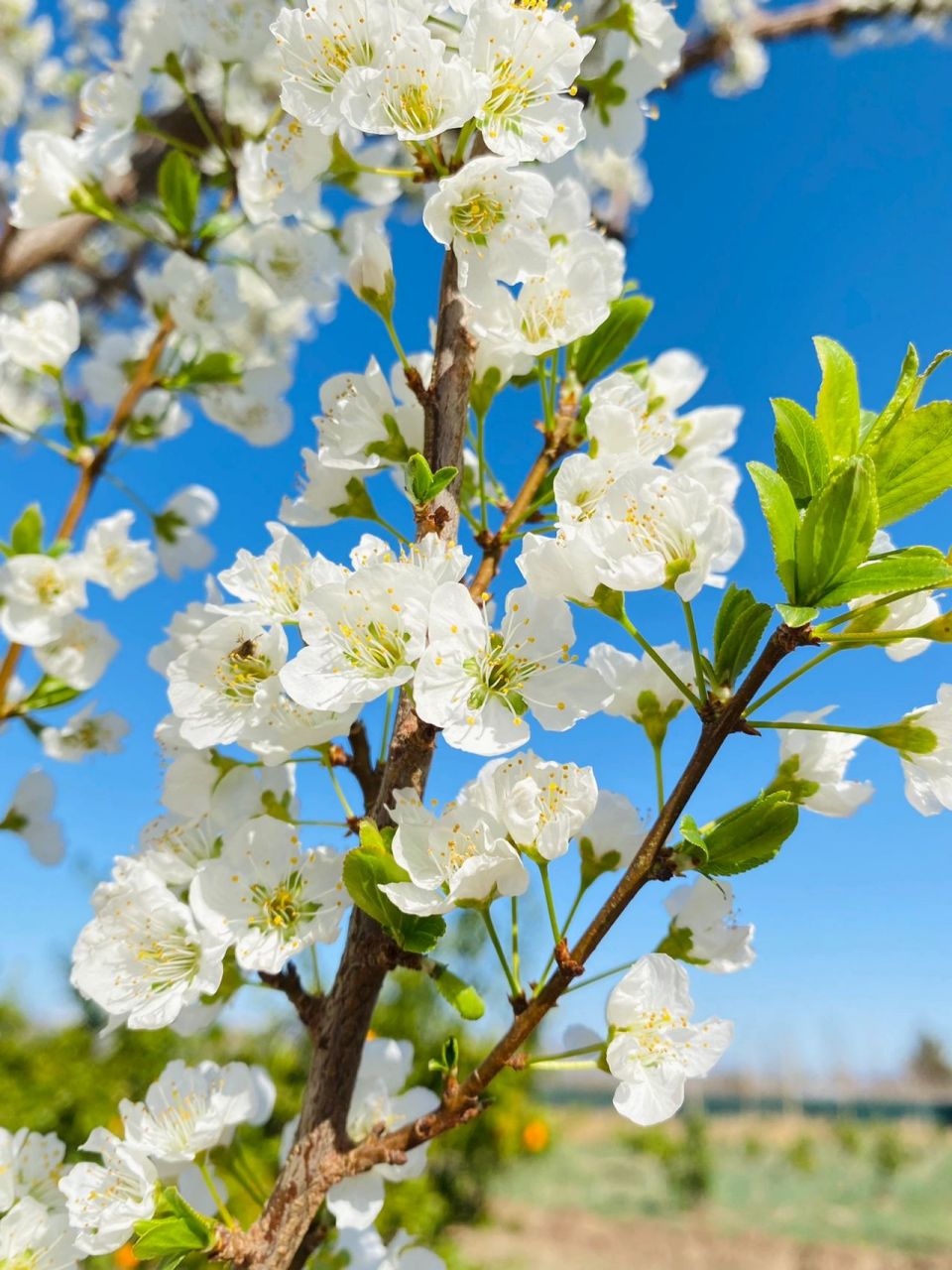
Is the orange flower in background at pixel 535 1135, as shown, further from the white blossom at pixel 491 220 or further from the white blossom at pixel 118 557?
the white blossom at pixel 491 220

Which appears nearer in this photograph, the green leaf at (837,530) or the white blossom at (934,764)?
the green leaf at (837,530)

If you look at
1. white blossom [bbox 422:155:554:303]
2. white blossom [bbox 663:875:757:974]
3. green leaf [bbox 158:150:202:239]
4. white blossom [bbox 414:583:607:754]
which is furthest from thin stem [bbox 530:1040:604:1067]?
green leaf [bbox 158:150:202:239]

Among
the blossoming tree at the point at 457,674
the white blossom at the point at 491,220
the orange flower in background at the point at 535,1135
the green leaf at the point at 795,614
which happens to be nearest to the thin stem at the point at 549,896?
the blossoming tree at the point at 457,674

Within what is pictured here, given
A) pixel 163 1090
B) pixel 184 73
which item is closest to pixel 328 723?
Answer: pixel 163 1090

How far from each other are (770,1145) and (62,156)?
46.2 feet

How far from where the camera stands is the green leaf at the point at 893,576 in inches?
23.6

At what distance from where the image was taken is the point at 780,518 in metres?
0.63

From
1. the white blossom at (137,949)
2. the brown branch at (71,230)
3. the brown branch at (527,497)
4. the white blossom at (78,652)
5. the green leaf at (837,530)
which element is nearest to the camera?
the green leaf at (837,530)

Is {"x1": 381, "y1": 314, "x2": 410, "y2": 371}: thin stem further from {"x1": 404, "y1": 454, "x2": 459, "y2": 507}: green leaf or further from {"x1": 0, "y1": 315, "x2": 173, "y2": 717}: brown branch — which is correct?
{"x1": 0, "y1": 315, "x2": 173, "y2": 717}: brown branch

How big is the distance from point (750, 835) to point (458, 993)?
0.25 meters

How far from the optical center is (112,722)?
5.23ft

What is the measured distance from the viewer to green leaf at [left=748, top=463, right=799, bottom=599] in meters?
0.63

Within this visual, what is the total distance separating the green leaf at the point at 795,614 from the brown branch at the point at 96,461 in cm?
127

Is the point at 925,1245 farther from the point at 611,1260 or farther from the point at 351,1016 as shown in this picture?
the point at 351,1016
